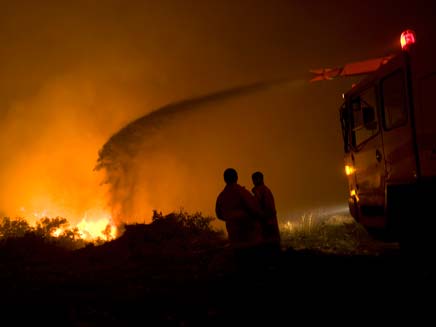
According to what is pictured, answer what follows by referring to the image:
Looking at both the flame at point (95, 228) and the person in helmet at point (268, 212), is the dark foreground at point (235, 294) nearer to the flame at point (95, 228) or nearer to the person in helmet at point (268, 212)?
the person in helmet at point (268, 212)

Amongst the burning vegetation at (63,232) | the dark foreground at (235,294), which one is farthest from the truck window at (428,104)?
the burning vegetation at (63,232)

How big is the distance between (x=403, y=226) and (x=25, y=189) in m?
19.8

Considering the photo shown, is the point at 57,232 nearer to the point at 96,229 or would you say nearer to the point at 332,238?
the point at 96,229

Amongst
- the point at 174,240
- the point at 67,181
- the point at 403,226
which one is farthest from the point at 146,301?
the point at 67,181

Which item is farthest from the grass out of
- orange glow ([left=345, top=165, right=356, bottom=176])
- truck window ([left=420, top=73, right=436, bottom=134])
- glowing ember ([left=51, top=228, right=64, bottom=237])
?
glowing ember ([left=51, top=228, right=64, bottom=237])

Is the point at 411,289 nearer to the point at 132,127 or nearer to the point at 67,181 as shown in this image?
the point at 132,127

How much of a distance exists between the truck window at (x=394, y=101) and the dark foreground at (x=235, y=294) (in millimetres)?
1713

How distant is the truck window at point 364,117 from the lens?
6.08 metres

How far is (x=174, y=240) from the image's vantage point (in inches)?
412

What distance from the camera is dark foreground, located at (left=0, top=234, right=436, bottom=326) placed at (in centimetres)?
360

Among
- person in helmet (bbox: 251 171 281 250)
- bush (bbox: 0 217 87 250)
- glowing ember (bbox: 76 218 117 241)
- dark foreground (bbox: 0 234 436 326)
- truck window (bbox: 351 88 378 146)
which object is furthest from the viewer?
glowing ember (bbox: 76 218 117 241)

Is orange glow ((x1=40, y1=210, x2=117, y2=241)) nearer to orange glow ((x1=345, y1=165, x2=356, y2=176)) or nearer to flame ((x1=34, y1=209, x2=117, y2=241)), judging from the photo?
flame ((x1=34, y1=209, x2=117, y2=241))

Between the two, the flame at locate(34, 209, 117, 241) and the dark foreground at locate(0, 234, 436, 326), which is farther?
the flame at locate(34, 209, 117, 241)

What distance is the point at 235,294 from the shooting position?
4547mm
